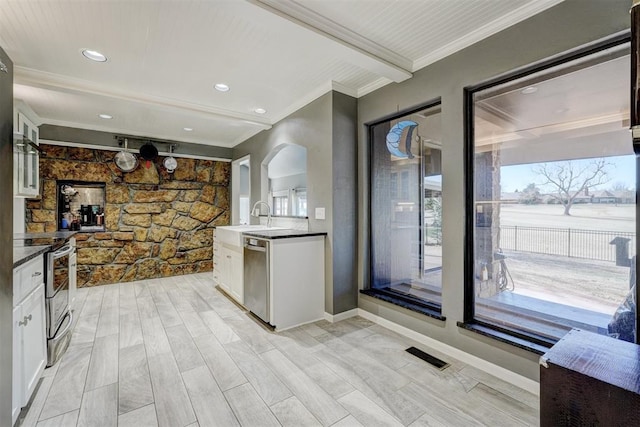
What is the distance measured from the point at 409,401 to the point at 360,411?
0.34 metres

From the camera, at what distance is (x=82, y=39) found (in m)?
2.28

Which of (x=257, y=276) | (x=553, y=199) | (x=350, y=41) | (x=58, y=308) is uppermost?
(x=350, y=41)

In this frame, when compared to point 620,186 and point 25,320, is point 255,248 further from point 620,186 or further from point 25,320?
point 620,186

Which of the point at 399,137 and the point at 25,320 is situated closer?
the point at 25,320

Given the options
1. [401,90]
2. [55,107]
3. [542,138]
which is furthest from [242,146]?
[542,138]

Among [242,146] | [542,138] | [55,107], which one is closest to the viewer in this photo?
[542,138]

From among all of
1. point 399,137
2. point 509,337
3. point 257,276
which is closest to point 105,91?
point 257,276

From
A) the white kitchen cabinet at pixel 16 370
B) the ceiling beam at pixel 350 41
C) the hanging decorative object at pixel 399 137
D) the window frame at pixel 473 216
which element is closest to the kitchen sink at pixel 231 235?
the hanging decorative object at pixel 399 137

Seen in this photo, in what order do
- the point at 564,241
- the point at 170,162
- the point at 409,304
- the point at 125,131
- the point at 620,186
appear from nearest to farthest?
the point at 620,186 → the point at 564,241 → the point at 409,304 → the point at 125,131 → the point at 170,162

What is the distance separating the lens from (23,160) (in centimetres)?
313

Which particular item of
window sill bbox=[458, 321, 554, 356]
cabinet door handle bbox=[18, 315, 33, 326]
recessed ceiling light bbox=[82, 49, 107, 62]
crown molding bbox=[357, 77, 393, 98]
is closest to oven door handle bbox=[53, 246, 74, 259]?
cabinet door handle bbox=[18, 315, 33, 326]

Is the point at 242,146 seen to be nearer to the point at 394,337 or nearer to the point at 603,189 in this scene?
the point at 394,337

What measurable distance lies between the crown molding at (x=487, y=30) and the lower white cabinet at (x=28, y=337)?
334 centimetres

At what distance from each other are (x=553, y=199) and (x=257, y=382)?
2.47 metres
